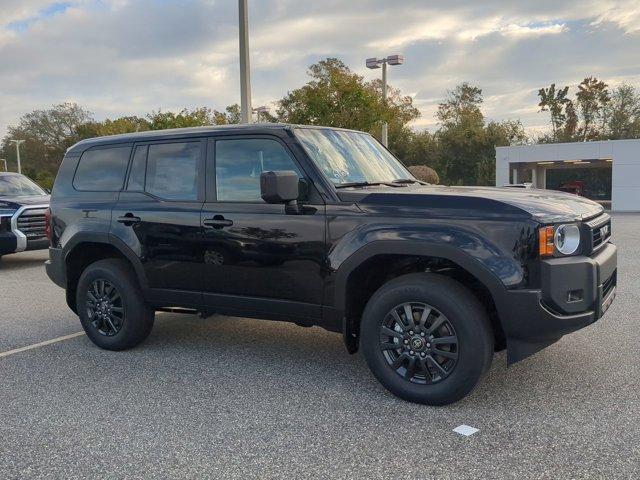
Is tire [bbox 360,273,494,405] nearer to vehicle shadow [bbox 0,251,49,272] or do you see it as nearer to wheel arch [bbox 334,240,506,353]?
wheel arch [bbox 334,240,506,353]

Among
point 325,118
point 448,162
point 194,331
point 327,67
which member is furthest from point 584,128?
point 194,331

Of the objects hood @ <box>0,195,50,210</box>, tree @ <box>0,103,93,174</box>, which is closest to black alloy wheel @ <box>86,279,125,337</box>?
hood @ <box>0,195,50,210</box>

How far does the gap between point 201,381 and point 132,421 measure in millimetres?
828

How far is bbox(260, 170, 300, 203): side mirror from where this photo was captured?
4176 millimetres

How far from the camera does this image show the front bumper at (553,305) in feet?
12.3

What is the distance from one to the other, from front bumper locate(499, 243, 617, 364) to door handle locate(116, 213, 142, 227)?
307 centimetres

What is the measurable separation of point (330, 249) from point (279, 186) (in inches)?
22.5

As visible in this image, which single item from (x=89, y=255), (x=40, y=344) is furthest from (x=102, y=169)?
(x=40, y=344)

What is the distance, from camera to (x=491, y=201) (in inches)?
153

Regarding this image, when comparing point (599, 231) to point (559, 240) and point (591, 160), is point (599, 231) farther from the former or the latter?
point (591, 160)

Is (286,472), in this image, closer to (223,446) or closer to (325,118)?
(223,446)

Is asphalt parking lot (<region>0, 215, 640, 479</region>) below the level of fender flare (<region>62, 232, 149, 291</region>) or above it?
below

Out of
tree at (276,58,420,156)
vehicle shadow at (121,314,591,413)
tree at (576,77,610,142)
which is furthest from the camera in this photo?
tree at (576,77,610,142)

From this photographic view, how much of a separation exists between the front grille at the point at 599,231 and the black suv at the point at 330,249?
0.01 m
